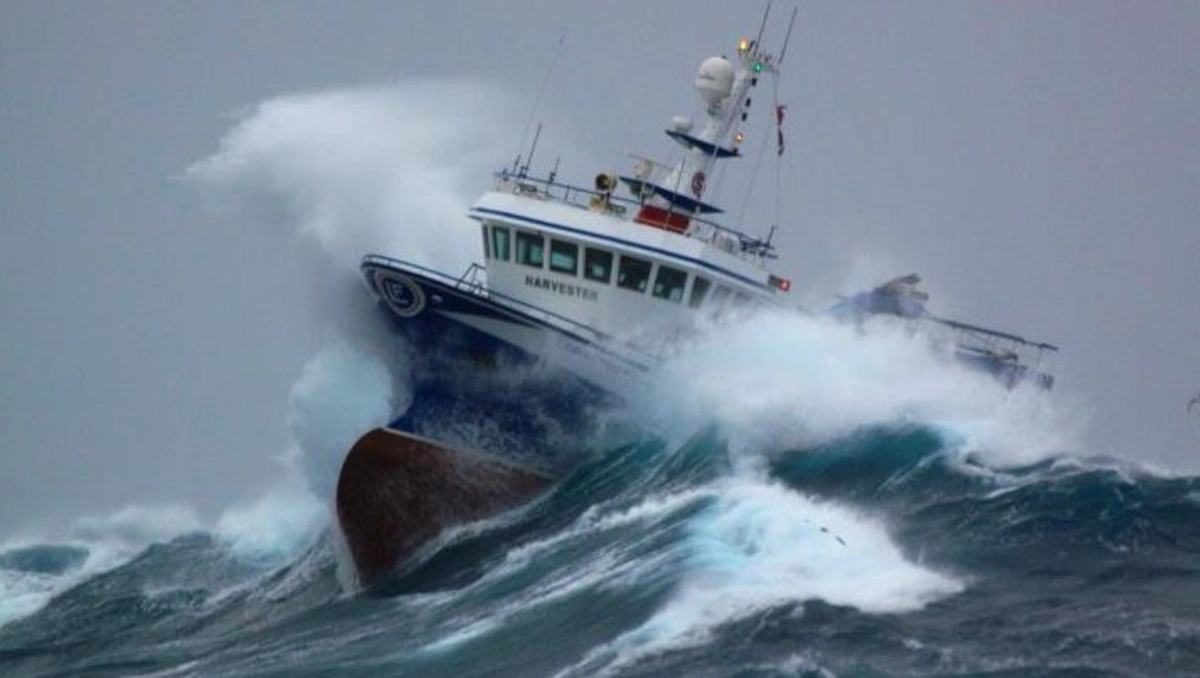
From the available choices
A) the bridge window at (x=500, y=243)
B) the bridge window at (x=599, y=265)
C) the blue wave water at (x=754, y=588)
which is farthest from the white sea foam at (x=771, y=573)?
the bridge window at (x=500, y=243)

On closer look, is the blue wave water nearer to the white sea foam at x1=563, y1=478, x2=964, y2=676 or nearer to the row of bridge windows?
the white sea foam at x1=563, y1=478, x2=964, y2=676

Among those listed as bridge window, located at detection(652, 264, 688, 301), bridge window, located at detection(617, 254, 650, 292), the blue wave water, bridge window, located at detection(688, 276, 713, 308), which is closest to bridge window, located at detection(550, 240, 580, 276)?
bridge window, located at detection(617, 254, 650, 292)

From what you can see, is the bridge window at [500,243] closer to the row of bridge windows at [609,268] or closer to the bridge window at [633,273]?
the row of bridge windows at [609,268]

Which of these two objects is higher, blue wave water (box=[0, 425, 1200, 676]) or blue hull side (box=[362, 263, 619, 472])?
blue hull side (box=[362, 263, 619, 472])

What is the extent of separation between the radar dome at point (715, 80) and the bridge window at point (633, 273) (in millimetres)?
5375

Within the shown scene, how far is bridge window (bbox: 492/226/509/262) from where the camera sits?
36.0 m

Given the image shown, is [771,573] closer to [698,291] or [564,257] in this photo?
[698,291]

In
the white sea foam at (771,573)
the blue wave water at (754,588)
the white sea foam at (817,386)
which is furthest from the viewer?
the white sea foam at (817,386)

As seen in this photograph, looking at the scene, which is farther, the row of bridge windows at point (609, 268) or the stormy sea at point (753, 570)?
the row of bridge windows at point (609, 268)

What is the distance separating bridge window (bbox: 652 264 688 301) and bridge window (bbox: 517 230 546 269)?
2.15m

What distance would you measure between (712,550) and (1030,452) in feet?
21.9

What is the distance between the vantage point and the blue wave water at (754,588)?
20000 millimetres

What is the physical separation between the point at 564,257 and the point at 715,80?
5.76m

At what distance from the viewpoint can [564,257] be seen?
35.2 m
